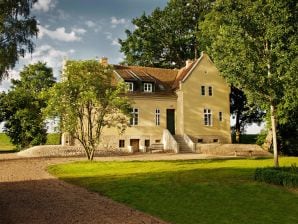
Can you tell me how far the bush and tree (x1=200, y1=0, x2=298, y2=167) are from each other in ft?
18.4

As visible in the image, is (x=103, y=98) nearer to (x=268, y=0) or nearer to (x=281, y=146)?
(x=268, y=0)

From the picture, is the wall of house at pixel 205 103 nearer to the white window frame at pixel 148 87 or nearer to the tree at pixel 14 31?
the white window frame at pixel 148 87

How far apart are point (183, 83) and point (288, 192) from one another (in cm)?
2744

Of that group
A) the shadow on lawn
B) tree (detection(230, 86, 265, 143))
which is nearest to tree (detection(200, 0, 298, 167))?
the shadow on lawn

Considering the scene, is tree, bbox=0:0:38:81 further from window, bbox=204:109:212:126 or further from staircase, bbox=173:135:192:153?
window, bbox=204:109:212:126

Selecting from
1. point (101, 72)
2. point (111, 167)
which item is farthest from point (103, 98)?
point (111, 167)

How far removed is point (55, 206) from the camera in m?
13.9

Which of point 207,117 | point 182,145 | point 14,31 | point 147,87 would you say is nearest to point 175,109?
point 207,117

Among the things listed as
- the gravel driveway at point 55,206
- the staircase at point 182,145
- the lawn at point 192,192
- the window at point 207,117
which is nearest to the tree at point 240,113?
the window at point 207,117

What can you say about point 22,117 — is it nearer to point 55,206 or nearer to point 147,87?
point 147,87

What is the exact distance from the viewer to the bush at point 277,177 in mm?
18484

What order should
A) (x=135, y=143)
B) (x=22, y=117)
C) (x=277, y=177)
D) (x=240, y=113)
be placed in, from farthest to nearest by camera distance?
1. (x=240, y=113)
2. (x=22, y=117)
3. (x=135, y=143)
4. (x=277, y=177)

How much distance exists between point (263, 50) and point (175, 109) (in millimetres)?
18901

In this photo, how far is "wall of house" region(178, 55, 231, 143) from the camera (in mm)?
44094
